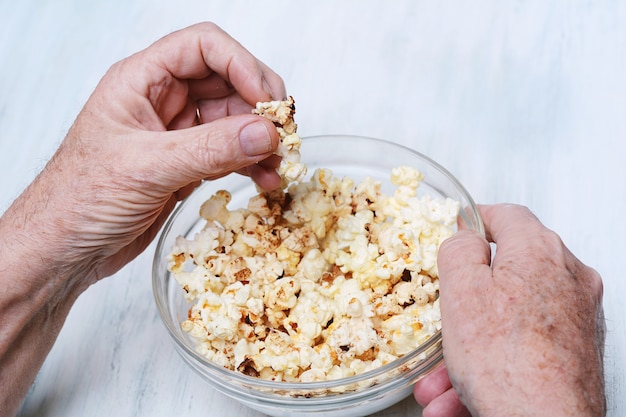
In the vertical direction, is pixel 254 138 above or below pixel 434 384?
above

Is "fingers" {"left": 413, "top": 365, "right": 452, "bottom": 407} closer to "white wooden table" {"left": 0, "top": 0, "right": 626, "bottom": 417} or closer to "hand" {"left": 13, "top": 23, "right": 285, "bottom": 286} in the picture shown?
"white wooden table" {"left": 0, "top": 0, "right": 626, "bottom": 417}

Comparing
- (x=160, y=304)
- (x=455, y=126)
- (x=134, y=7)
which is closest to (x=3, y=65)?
(x=134, y=7)

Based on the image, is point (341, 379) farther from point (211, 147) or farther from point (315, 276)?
point (211, 147)

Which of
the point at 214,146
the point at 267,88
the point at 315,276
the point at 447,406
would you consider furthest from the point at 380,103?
the point at 447,406

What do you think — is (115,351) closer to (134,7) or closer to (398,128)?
(398,128)

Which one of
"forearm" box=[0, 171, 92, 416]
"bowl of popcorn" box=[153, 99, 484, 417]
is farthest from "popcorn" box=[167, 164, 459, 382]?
"forearm" box=[0, 171, 92, 416]

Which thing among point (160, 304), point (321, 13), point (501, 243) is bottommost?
point (160, 304)
